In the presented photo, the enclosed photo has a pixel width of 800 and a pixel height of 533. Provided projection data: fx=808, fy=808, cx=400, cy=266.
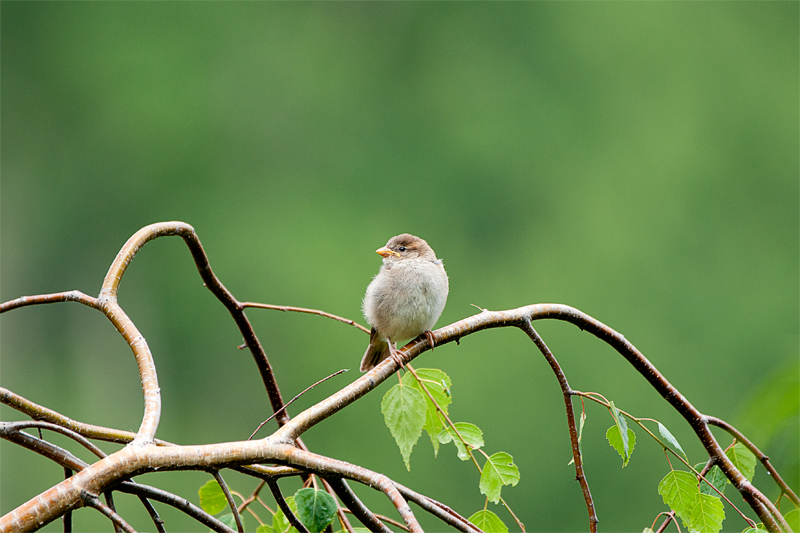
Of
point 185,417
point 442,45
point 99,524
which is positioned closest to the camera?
point 99,524

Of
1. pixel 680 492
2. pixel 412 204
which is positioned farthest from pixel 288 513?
pixel 412 204

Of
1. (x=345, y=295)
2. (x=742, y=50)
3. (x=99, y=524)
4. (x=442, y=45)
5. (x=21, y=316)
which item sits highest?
(x=442, y=45)

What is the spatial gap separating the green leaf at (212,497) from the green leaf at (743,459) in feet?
5.01

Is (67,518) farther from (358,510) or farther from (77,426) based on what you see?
(358,510)

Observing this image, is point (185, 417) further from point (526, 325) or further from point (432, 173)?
point (526, 325)

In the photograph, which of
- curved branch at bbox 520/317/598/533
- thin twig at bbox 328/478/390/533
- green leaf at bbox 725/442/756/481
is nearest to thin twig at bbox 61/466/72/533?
thin twig at bbox 328/478/390/533

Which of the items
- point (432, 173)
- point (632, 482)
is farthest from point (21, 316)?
point (632, 482)

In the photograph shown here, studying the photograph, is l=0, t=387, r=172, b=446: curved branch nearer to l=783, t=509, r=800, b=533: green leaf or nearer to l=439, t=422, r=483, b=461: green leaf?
l=439, t=422, r=483, b=461: green leaf

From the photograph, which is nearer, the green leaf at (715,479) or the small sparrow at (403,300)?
the green leaf at (715,479)

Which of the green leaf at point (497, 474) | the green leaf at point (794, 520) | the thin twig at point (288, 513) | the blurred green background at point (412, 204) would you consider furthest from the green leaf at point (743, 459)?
the blurred green background at point (412, 204)

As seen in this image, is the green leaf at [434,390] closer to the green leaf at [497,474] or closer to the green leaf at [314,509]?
the green leaf at [497,474]

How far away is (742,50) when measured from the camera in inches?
1053

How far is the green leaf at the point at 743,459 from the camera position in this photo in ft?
7.79

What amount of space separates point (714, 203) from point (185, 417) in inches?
627
